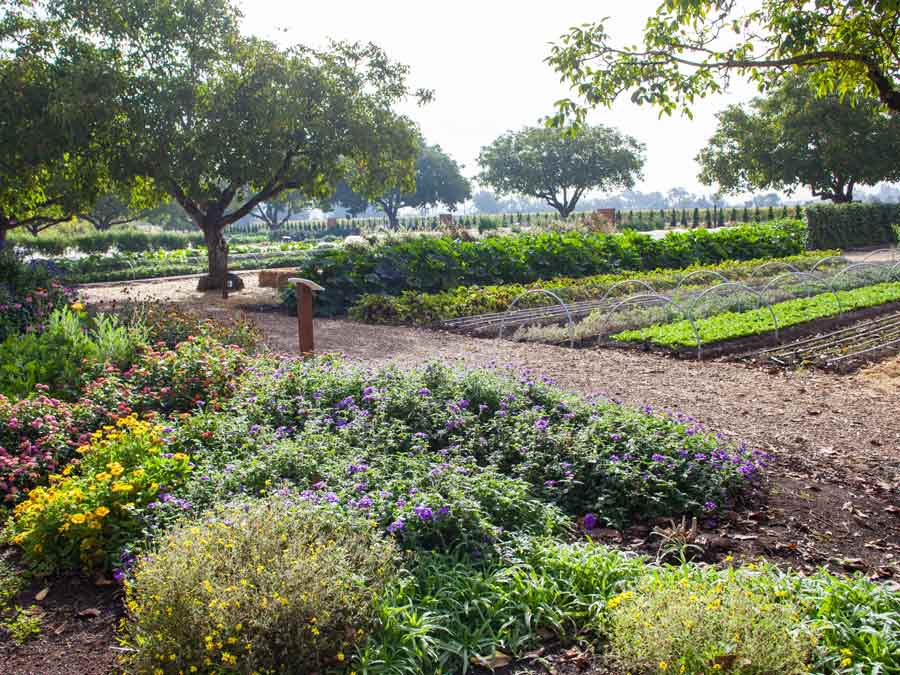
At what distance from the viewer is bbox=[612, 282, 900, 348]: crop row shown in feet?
29.8

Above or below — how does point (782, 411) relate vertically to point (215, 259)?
below

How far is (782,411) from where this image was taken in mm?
6141

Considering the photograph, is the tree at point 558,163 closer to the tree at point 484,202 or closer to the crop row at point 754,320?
the crop row at point 754,320

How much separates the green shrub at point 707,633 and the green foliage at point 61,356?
179 inches

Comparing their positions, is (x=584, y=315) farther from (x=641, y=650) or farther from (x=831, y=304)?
(x=641, y=650)

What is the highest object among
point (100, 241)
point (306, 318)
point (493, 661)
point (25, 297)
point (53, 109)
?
point (53, 109)

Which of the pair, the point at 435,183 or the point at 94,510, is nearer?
the point at 94,510

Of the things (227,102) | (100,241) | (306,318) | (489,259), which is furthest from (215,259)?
(100,241)

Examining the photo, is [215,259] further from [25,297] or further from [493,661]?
[493,661]

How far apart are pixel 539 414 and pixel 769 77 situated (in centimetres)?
341

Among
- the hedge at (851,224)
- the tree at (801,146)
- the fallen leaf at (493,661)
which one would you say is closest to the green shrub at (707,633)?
the fallen leaf at (493,661)

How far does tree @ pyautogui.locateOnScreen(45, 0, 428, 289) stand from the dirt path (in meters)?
4.59

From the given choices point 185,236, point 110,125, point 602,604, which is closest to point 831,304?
point 602,604

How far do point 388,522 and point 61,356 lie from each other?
3931mm
